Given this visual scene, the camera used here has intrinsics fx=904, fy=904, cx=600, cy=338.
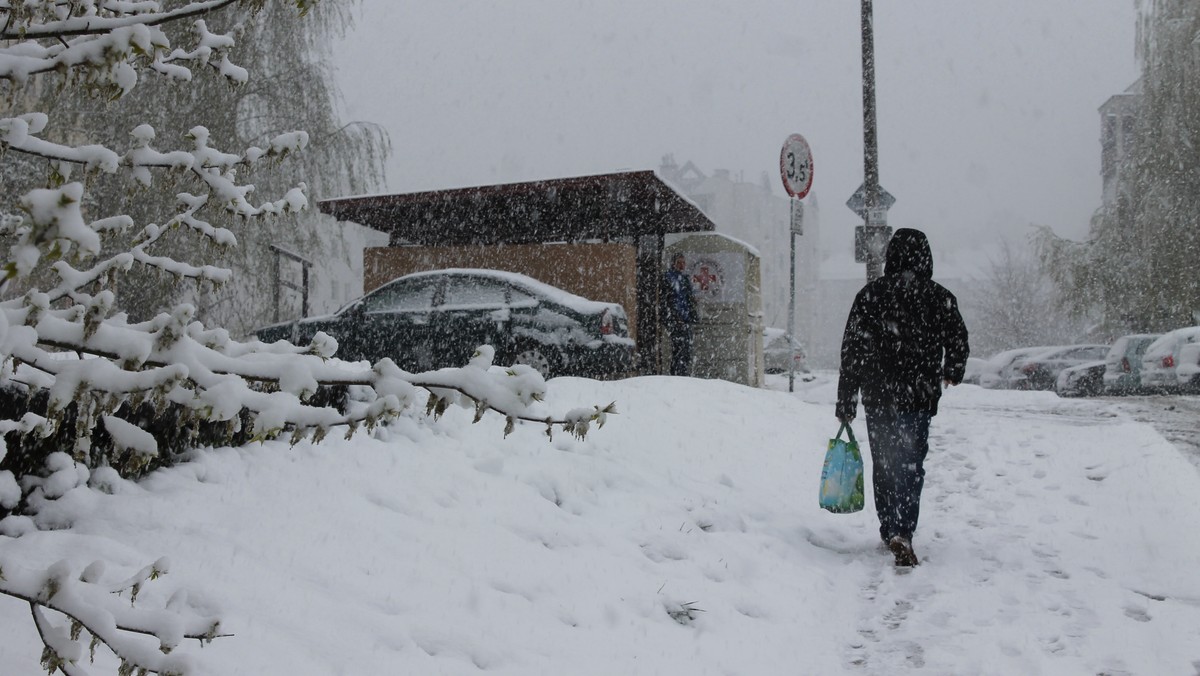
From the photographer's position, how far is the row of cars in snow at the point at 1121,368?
1578 centimetres

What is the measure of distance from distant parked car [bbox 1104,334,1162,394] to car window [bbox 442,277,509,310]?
13447 mm

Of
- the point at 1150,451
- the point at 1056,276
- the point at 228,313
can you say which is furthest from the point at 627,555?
the point at 1056,276

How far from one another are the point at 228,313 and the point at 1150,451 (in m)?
12.1

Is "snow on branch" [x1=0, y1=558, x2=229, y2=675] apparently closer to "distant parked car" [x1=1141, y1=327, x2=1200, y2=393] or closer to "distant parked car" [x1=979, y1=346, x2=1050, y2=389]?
"distant parked car" [x1=1141, y1=327, x2=1200, y2=393]

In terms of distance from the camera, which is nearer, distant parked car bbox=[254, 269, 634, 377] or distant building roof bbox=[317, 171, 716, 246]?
distant parked car bbox=[254, 269, 634, 377]

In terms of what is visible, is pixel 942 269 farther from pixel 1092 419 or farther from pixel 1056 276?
pixel 1092 419

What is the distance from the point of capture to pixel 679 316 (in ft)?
41.6

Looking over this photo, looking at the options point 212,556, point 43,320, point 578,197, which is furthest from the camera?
point 578,197

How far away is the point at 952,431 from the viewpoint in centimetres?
930

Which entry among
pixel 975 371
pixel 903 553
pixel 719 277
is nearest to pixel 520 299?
pixel 719 277

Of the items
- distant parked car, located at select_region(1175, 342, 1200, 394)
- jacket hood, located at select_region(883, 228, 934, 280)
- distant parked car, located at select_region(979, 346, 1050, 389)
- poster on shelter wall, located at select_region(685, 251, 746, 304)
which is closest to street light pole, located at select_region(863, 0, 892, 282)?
poster on shelter wall, located at select_region(685, 251, 746, 304)

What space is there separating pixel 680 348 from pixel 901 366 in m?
7.90

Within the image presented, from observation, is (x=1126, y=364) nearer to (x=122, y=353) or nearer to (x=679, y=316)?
(x=679, y=316)

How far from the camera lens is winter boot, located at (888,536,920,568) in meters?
4.77
